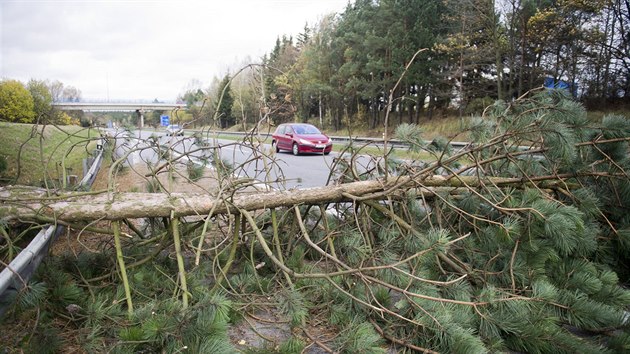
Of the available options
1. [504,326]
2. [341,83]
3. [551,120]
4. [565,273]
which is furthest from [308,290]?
[341,83]

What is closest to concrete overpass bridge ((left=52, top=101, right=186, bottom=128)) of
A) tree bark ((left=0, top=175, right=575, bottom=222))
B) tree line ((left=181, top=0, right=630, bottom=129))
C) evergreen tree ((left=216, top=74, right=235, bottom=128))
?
evergreen tree ((left=216, top=74, right=235, bottom=128))

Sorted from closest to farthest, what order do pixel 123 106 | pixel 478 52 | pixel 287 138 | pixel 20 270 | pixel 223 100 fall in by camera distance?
pixel 20 270 → pixel 223 100 → pixel 287 138 → pixel 123 106 → pixel 478 52

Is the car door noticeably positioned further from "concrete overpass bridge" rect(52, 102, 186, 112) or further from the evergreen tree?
the evergreen tree

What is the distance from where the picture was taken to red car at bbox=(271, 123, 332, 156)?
15.7 metres

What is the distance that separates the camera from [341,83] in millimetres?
33406

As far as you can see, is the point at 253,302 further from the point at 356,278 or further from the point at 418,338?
the point at 418,338

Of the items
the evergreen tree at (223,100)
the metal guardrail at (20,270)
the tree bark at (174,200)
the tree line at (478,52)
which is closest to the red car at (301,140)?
the tree line at (478,52)

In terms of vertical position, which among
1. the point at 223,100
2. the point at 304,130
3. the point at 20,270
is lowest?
the point at 20,270

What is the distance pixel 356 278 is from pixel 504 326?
0.94 m

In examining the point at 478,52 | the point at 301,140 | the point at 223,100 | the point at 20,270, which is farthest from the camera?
the point at 478,52

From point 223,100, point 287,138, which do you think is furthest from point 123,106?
point 223,100

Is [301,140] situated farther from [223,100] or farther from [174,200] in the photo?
[174,200]

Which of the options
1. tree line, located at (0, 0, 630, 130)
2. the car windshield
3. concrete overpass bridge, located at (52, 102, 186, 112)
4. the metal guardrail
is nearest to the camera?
the metal guardrail

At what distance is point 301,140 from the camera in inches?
622
